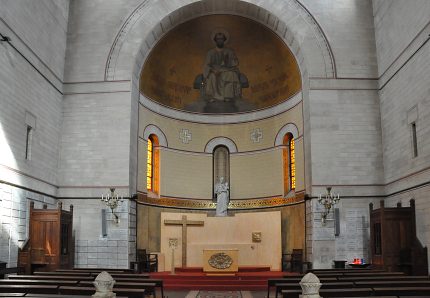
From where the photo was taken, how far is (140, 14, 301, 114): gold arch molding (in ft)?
80.1

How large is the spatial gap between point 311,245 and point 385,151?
15.6ft

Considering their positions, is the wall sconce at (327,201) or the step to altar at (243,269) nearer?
the wall sconce at (327,201)

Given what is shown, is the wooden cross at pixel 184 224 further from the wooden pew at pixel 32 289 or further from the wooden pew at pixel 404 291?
the wooden pew at pixel 404 291

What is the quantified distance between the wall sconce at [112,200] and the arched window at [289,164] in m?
7.96

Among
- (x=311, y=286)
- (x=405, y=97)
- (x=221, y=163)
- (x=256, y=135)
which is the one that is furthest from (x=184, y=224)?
(x=311, y=286)

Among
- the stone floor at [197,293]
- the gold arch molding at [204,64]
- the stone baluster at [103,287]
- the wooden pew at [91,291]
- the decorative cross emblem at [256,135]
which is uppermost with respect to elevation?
the gold arch molding at [204,64]

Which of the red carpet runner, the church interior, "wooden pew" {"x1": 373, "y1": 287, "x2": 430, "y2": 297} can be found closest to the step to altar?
the church interior

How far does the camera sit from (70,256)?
2006cm

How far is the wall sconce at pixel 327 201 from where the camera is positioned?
20.0m

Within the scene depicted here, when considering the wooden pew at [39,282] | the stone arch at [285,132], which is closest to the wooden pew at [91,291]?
the wooden pew at [39,282]

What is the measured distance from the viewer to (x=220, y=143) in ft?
88.0

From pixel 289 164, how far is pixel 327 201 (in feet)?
16.5

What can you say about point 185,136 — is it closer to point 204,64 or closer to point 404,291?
point 204,64

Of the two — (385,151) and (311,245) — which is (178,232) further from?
(385,151)
